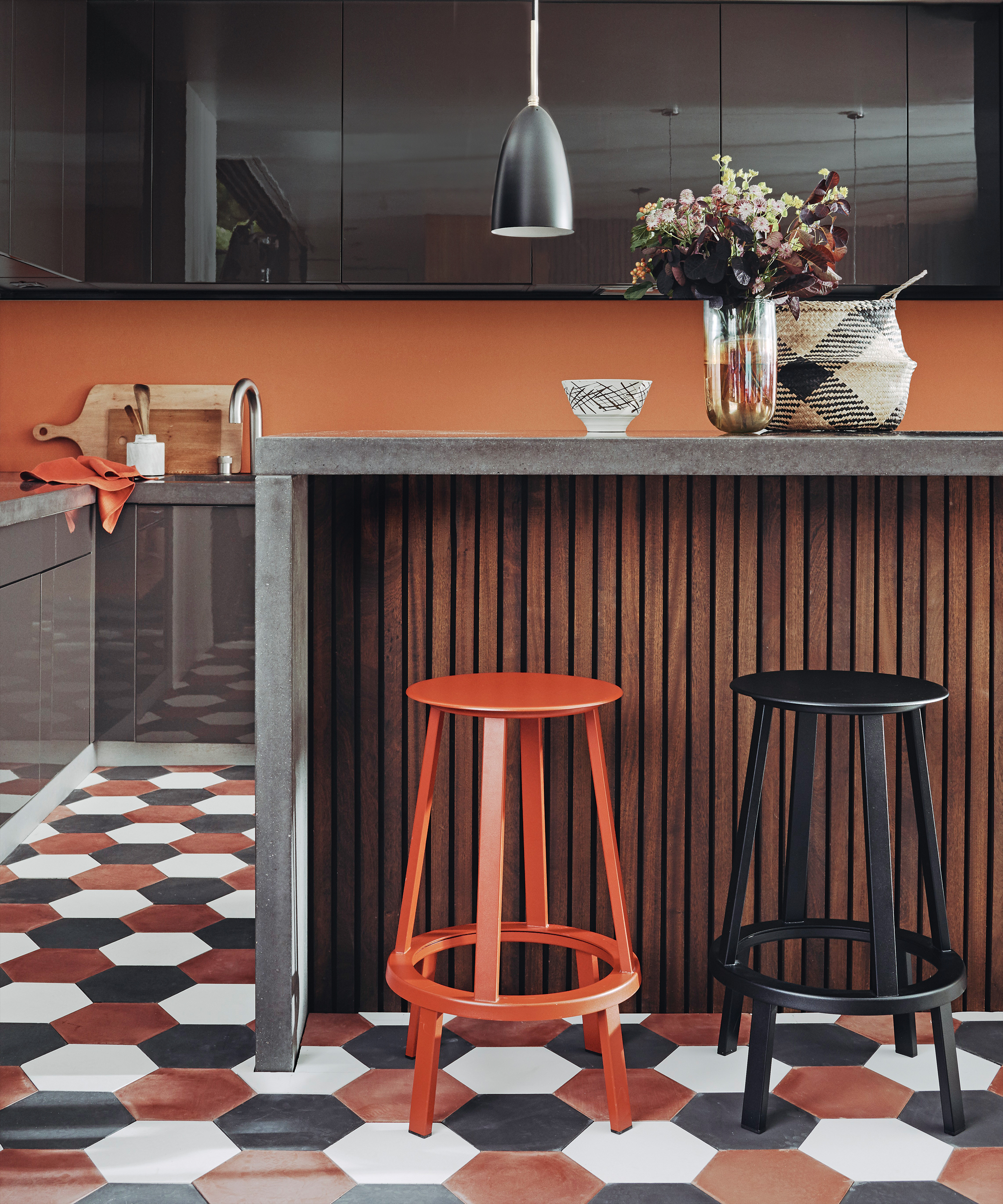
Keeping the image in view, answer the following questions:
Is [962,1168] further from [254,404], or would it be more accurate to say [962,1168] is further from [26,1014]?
[254,404]

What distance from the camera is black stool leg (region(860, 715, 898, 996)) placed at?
5.67 feet

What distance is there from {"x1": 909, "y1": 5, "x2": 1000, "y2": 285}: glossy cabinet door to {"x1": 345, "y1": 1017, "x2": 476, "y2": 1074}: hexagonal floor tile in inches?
118

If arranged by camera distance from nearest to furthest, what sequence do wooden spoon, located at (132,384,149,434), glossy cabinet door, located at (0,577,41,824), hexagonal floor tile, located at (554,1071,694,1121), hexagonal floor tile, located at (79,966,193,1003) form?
hexagonal floor tile, located at (554,1071,694,1121) < hexagonal floor tile, located at (79,966,193,1003) < glossy cabinet door, located at (0,577,41,824) < wooden spoon, located at (132,384,149,434)

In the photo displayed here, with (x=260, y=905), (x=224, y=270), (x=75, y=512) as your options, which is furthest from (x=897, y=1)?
(x=260, y=905)

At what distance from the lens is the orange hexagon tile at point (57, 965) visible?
2330 millimetres

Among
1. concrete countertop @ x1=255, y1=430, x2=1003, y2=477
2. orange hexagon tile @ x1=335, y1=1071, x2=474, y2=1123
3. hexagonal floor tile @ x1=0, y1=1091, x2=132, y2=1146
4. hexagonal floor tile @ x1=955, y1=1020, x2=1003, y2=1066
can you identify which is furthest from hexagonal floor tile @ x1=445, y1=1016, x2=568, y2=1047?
concrete countertop @ x1=255, y1=430, x2=1003, y2=477

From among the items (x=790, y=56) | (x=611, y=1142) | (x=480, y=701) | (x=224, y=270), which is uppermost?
(x=790, y=56)

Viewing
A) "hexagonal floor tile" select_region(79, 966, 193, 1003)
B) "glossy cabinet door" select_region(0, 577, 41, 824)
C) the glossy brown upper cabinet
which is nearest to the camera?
"hexagonal floor tile" select_region(79, 966, 193, 1003)

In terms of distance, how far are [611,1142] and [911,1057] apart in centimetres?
63

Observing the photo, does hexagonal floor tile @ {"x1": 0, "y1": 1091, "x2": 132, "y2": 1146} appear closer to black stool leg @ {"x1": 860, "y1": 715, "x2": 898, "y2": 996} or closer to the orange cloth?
black stool leg @ {"x1": 860, "y1": 715, "x2": 898, "y2": 996}

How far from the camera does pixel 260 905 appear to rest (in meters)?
1.95

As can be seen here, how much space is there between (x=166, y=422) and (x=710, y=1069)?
127 inches

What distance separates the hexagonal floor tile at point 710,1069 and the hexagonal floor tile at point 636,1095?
28 millimetres

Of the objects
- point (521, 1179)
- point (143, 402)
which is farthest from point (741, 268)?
point (143, 402)
